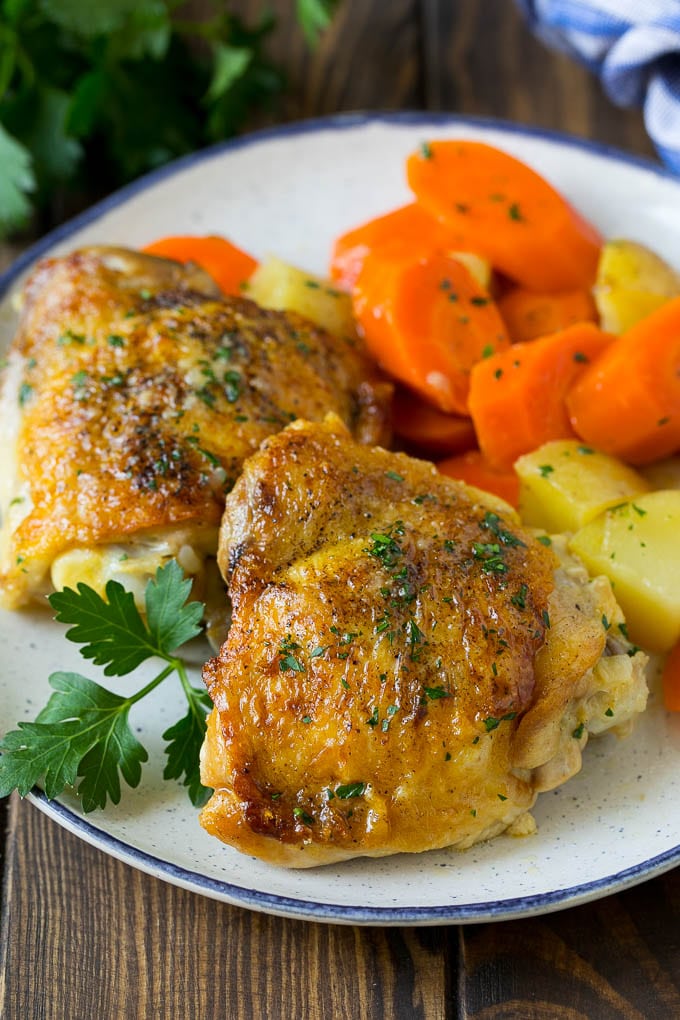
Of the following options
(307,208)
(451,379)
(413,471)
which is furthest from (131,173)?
(413,471)

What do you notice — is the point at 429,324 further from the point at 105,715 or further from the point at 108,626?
the point at 105,715

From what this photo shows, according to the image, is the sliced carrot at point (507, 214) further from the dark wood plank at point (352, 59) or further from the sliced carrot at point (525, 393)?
the dark wood plank at point (352, 59)

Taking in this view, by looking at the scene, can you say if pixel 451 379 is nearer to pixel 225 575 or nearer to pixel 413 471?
pixel 413 471

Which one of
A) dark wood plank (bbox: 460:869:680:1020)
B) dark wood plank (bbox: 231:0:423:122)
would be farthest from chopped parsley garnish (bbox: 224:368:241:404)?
dark wood plank (bbox: 231:0:423:122)

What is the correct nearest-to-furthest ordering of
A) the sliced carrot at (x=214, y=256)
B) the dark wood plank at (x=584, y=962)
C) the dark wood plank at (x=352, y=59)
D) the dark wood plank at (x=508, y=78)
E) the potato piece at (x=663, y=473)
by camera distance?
1. the dark wood plank at (x=584, y=962)
2. the potato piece at (x=663, y=473)
3. the sliced carrot at (x=214, y=256)
4. the dark wood plank at (x=508, y=78)
5. the dark wood plank at (x=352, y=59)

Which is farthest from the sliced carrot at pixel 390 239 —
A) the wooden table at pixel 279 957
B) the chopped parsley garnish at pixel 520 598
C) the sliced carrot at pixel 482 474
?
the wooden table at pixel 279 957

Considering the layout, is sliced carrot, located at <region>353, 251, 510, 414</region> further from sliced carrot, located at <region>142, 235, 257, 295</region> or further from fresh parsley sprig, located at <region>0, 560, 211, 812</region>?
fresh parsley sprig, located at <region>0, 560, 211, 812</region>
